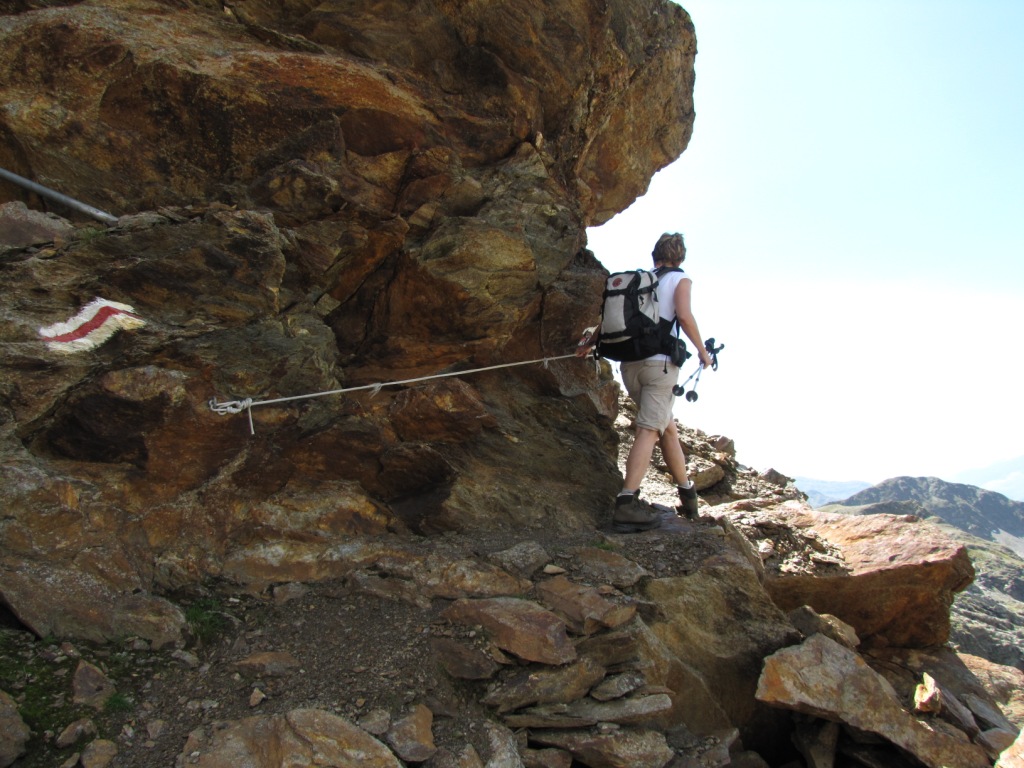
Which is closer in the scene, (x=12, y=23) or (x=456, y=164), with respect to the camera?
(x=12, y=23)

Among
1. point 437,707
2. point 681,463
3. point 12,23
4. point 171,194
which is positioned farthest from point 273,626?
point 12,23

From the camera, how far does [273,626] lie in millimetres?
5398

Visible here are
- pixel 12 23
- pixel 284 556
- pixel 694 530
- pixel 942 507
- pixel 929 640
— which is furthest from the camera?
pixel 942 507

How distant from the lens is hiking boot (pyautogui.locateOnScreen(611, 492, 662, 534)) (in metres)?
Answer: 7.70

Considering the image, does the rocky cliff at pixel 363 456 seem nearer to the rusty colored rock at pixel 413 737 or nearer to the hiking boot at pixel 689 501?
the rusty colored rock at pixel 413 737

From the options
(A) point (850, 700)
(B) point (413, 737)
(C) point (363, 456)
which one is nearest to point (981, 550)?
(A) point (850, 700)

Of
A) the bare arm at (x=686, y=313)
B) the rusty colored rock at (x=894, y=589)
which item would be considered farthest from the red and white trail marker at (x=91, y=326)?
the rusty colored rock at (x=894, y=589)

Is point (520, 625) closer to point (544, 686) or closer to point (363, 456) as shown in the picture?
point (544, 686)

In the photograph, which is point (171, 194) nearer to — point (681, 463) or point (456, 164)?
point (456, 164)

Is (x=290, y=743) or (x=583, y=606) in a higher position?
(x=583, y=606)

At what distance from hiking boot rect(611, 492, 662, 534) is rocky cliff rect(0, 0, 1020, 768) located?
0.97ft

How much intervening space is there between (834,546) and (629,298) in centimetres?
493

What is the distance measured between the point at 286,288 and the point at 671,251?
450 cm

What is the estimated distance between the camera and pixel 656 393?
7887 millimetres
